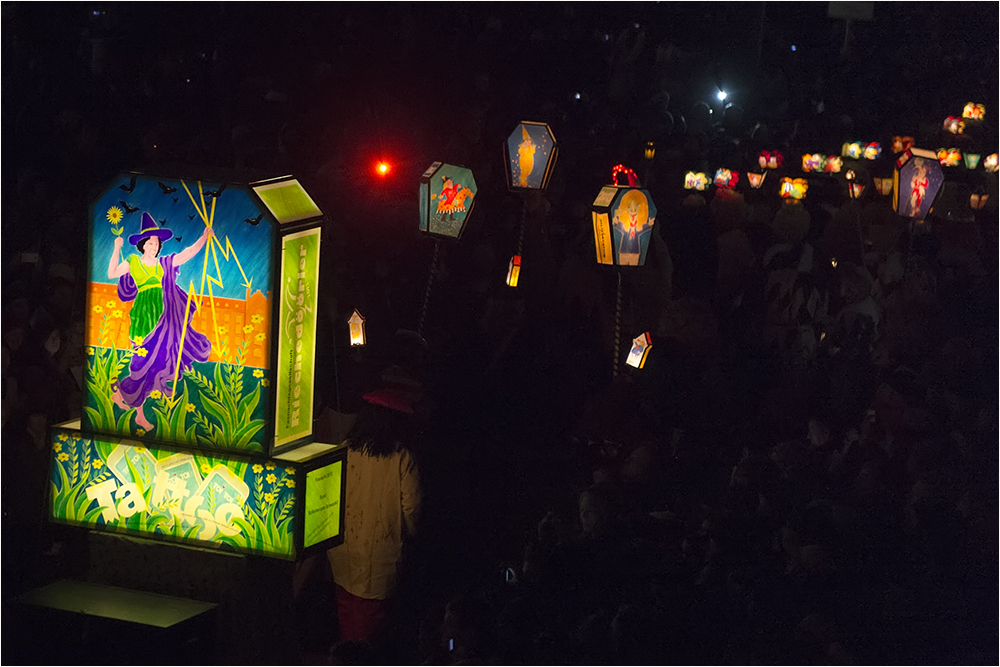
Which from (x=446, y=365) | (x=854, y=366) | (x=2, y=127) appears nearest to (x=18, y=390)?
(x=2, y=127)

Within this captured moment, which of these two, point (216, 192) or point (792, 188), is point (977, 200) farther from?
point (216, 192)

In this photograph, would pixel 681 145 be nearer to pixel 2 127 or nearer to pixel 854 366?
pixel 854 366

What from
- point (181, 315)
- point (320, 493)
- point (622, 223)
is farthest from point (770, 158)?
point (181, 315)

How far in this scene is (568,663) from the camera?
8.70m

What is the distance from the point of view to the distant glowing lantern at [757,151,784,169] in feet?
31.3

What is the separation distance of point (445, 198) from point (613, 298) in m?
1.76

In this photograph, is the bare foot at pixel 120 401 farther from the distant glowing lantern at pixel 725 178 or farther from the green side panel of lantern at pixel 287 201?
the distant glowing lantern at pixel 725 178

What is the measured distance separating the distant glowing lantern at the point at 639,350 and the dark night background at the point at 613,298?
0.50ft

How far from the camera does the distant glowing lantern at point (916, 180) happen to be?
8008 mm

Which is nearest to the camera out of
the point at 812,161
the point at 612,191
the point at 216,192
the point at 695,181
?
the point at 216,192

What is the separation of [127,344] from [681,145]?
518 cm

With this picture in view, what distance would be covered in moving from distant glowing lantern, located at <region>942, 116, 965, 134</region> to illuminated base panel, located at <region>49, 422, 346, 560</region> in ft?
19.9

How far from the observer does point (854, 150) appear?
370 inches

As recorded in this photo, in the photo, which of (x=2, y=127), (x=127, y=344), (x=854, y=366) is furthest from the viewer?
(x=854, y=366)
